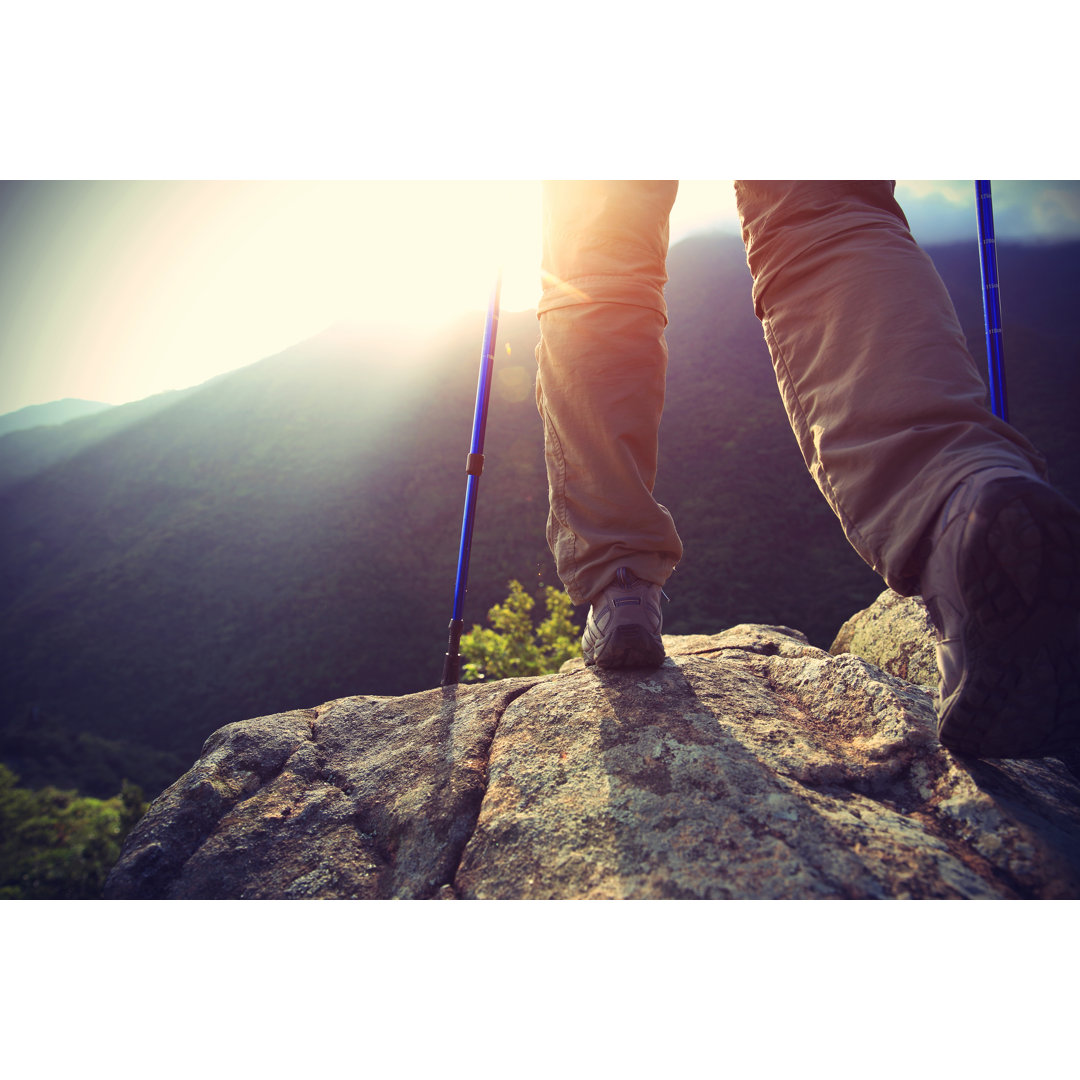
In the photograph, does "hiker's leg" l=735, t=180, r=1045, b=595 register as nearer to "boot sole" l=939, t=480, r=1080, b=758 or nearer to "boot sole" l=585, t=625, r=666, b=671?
"boot sole" l=939, t=480, r=1080, b=758

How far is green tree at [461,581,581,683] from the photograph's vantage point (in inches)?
173

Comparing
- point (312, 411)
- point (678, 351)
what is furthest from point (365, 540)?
point (678, 351)

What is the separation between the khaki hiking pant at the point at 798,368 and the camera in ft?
2.92

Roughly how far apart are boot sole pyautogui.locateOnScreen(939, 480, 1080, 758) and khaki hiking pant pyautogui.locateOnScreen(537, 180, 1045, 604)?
0.08m

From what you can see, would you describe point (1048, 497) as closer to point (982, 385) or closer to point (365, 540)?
point (982, 385)

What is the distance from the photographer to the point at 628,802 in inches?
34.7

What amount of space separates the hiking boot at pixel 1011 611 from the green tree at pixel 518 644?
3.22 metres

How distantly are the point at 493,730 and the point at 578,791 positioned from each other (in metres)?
0.38

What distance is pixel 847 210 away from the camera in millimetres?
1099

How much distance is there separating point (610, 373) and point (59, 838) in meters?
16.6

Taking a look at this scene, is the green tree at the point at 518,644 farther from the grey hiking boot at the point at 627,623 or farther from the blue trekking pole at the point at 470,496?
the grey hiking boot at the point at 627,623

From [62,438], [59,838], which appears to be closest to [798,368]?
[59,838]

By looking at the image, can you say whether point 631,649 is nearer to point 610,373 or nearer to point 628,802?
point 628,802

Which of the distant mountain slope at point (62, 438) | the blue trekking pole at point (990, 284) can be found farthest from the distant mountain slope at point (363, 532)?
the blue trekking pole at point (990, 284)
